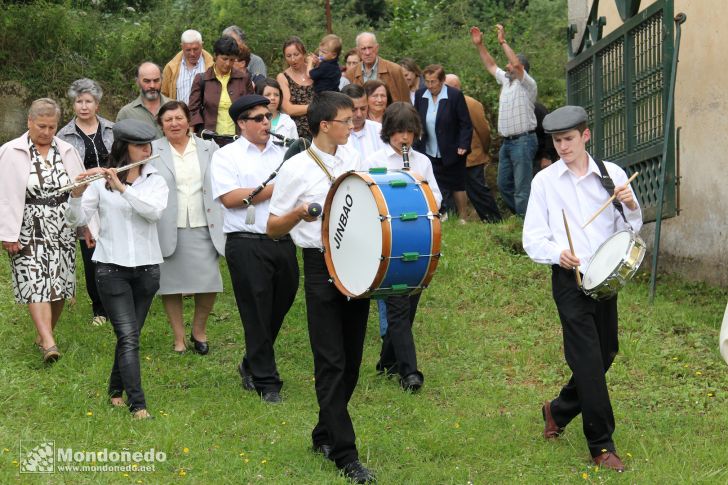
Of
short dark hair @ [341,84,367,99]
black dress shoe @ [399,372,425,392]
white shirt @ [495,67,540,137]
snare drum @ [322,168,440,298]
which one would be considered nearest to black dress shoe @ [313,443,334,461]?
snare drum @ [322,168,440,298]

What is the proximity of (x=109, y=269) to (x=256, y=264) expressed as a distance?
3.62ft

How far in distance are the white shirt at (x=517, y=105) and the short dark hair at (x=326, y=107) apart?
696cm

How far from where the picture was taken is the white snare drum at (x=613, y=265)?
6.53 m

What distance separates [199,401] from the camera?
27.9 ft

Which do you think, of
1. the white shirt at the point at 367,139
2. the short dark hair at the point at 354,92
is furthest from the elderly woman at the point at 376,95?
the white shirt at the point at 367,139

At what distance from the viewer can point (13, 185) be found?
920 cm

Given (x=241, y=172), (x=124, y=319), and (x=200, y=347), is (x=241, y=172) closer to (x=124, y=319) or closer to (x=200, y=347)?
(x=124, y=319)

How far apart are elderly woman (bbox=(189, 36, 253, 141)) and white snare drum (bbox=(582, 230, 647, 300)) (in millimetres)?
5717

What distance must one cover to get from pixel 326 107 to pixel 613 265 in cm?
191

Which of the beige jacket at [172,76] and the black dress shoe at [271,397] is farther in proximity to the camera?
the beige jacket at [172,76]

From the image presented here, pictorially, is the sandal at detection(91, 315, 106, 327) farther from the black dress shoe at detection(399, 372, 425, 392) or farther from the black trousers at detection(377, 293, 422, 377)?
the black dress shoe at detection(399, 372, 425, 392)

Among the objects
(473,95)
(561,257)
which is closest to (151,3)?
(473,95)

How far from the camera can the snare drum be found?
6445mm

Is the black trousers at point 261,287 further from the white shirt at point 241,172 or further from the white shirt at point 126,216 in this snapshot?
the white shirt at point 126,216
